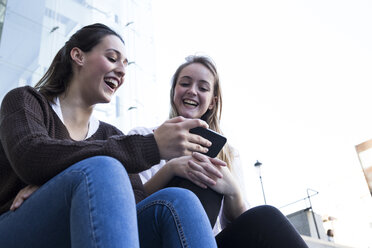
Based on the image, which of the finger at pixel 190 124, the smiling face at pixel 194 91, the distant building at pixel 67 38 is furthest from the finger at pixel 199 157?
the distant building at pixel 67 38

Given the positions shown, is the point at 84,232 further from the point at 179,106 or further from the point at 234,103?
the point at 234,103

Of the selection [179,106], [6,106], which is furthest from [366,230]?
[6,106]

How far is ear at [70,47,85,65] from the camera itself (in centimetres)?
118

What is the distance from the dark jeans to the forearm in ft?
0.06

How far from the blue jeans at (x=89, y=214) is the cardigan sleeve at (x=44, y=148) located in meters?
0.06

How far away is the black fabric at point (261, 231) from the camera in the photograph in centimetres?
96

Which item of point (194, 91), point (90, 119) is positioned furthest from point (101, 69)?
point (194, 91)

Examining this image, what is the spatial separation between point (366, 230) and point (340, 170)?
2256mm

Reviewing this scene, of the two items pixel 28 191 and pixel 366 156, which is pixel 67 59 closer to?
pixel 28 191

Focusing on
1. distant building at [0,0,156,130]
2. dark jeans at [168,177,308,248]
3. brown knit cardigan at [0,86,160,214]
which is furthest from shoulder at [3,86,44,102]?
distant building at [0,0,156,130]

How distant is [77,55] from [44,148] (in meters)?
0.58

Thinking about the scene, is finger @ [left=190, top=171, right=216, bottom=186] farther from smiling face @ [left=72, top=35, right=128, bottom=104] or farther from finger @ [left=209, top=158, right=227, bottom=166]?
smiling face @ [left=72, top=35, right=128, bottom=104]

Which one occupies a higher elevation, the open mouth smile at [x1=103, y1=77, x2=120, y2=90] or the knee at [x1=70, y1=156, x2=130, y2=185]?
the open mouth smile at [x1=103, y1=77, x2=120, y2=90]

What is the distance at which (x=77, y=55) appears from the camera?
3.92ft
